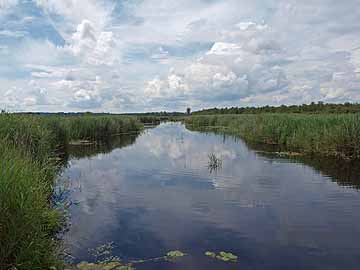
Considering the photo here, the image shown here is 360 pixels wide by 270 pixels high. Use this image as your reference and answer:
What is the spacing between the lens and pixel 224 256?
667cm

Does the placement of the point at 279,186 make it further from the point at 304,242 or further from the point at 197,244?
the point at 197,244

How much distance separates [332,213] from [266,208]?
1.60 m

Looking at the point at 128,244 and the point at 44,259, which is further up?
the point at 44,259

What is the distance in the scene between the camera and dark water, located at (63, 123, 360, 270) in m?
6.87

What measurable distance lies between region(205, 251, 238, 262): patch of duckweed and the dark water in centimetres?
14

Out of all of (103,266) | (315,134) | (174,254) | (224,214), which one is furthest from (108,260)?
(315,134)

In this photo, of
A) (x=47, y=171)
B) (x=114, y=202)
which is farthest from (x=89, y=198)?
(x=47, y=171)

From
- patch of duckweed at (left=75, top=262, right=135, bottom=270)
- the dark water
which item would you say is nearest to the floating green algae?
the dark water

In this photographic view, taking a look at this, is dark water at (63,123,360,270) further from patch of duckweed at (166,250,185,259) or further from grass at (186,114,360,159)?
grass at (186,114,360,159)

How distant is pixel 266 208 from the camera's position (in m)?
9.75

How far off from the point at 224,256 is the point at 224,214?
259 cm

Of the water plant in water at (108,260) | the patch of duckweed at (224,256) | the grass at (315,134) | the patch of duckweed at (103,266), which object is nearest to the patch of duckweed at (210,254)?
the patch of duckweed at (224,256)

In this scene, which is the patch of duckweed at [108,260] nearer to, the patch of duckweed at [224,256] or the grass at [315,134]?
the patch of duckweed at [224,256]

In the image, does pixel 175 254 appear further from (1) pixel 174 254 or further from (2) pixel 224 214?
(2) pixel 224 214
